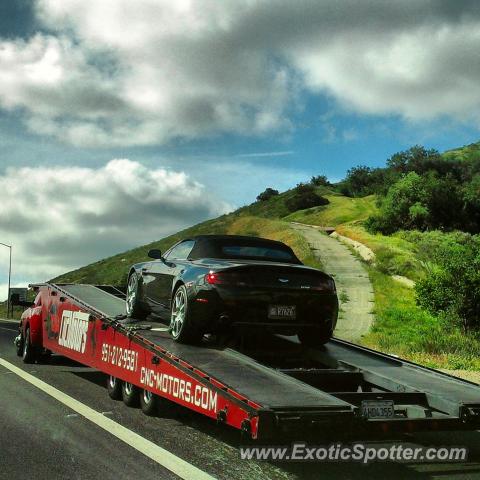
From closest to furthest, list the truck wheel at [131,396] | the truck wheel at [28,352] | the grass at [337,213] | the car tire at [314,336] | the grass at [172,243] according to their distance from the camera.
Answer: the car tire at [314,336]
the truck wheel at [131,396]
the truck wheel at [28,352]
the grass at [172,243]
the grass at [337,213]

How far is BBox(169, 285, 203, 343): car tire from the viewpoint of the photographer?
24.5 feet

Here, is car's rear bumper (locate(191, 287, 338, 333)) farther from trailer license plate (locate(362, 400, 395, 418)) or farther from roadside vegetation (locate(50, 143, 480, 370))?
roadside vegetation (locate(50, 143, 480, 370))

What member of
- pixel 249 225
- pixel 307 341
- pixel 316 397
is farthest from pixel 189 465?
pixel 249 225

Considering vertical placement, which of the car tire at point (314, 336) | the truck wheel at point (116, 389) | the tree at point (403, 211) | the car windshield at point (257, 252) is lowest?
the truck wheel at point (116, 389)

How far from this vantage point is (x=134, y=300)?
953cm

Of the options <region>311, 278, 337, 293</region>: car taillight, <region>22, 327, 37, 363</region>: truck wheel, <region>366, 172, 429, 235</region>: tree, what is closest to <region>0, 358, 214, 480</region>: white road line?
<region>311, 278, 337, 293</region>: car taillight

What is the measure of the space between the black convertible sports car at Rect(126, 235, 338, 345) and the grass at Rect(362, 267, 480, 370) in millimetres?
6717

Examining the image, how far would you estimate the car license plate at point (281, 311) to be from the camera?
7.35m

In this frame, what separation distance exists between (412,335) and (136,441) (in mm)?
18003

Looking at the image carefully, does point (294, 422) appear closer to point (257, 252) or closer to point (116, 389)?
point (257, 252)

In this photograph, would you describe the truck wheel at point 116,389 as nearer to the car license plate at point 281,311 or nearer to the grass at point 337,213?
the car license plate at point 281,311

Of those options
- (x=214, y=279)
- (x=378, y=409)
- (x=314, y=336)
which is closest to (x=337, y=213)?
(x=314, y=336)

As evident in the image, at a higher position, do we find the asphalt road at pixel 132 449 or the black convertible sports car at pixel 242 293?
the black convertible sports car at pixel 242 293

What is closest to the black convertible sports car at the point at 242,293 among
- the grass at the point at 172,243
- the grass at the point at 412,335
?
the grass at the point at 412,335
